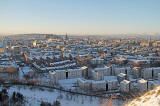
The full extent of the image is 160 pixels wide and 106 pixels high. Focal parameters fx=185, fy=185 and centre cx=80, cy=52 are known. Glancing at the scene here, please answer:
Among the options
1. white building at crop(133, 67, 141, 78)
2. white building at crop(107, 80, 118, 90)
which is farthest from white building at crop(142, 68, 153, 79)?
white building at crop(107, 80, 118, 90)

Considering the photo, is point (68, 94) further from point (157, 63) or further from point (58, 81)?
point (157, 63)

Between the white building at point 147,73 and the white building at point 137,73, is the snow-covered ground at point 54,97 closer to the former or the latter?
the white building at point 137,73

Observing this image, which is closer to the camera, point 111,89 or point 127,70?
point 111,89

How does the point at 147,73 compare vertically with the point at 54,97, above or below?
above

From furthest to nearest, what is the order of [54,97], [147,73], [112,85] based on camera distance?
[147,73] → [112,85] → [54,97]

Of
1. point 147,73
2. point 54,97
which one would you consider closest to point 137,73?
point 147,73

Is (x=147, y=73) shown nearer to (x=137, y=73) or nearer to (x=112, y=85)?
(x=137, y=73)

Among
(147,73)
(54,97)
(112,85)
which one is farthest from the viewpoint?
(147,73)

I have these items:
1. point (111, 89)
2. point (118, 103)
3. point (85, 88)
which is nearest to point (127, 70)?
point (111, 89)

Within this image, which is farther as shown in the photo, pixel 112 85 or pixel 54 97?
pixel 112 85
